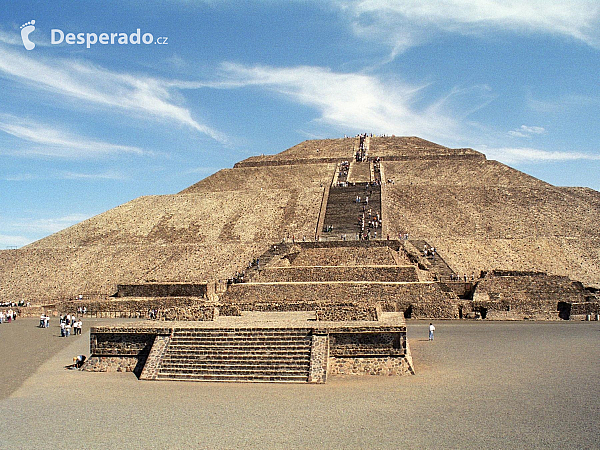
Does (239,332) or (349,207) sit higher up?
(349,207)

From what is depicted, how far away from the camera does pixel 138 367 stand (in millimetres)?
12250

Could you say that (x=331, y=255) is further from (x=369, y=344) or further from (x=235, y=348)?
(x=235, y=348)

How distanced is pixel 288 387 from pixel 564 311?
43.7ft

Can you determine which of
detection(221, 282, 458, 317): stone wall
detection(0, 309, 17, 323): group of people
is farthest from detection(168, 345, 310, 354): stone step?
detection(0, 309, 17, 323): group of people

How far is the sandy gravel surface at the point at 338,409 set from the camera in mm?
7723

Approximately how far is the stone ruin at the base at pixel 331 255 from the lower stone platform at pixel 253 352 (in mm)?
39

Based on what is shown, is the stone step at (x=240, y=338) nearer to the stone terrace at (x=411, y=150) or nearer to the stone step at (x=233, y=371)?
the stone step at (x=233, y=371)

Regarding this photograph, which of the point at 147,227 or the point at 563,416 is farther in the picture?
the point at 147,227

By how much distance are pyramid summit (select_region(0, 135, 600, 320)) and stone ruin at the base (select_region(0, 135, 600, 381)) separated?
0.37ft

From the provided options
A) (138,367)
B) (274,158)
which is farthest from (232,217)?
(138,367)

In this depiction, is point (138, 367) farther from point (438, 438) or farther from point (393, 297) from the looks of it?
point (393, 297)

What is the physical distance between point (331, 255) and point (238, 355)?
16.7m

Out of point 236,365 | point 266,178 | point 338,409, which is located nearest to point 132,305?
point 236,365

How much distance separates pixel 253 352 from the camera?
11750 millimetres
